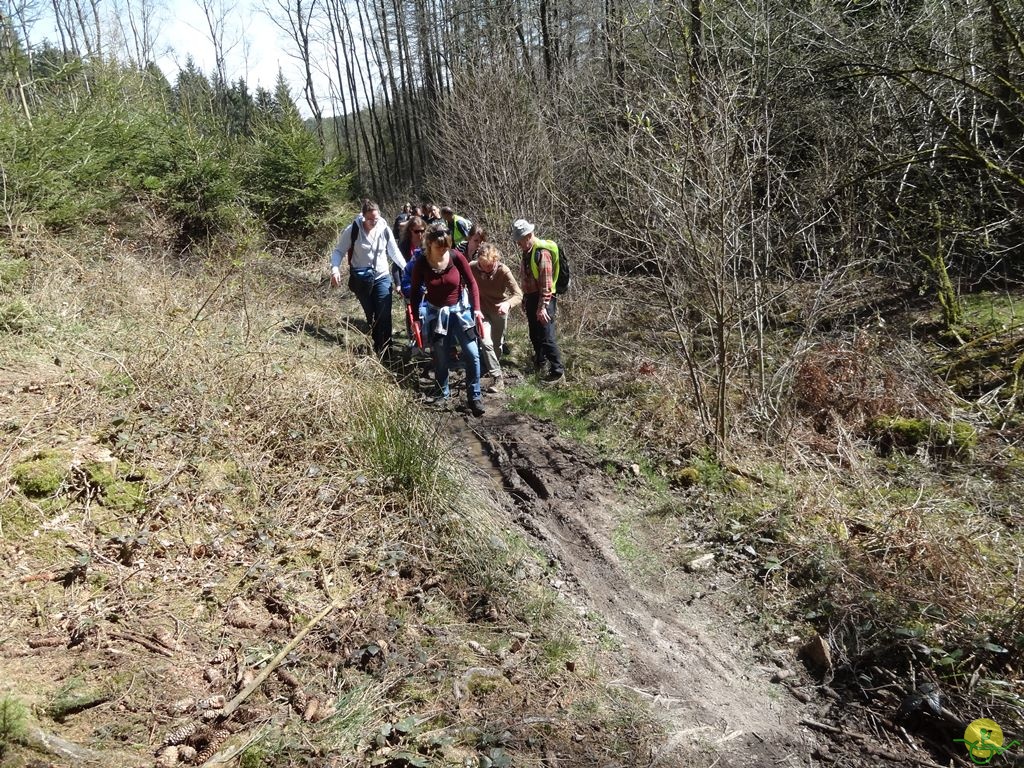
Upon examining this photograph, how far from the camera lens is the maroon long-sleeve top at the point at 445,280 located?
248 inches

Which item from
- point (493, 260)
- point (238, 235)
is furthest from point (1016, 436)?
point (238, 235)

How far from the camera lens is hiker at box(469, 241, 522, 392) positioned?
7109 millimetres

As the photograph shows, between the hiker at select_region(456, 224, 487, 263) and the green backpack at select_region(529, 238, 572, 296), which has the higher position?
the hiker at select_region(456, 224, 487, 263)

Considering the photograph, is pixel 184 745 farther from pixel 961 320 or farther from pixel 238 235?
pixel 238 235

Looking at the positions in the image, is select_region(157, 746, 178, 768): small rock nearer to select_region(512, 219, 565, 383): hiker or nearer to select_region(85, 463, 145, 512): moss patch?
select_region(85, 463, 145, 512): moss patch

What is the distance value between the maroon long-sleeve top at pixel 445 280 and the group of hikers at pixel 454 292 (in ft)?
0.03

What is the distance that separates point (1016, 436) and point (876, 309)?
3843 mm

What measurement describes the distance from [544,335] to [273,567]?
4.57 metres

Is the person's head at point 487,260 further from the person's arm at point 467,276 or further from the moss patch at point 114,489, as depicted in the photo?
the moss patch at point 114,489

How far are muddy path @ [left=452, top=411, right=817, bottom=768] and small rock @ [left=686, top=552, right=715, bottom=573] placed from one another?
0.05m

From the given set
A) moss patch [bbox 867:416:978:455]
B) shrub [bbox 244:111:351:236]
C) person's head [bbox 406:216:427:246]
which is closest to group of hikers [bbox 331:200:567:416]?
person's head [bbox 406:216:427:246]

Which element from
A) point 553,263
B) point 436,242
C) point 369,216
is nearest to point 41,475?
point 436,242

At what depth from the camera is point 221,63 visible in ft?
120

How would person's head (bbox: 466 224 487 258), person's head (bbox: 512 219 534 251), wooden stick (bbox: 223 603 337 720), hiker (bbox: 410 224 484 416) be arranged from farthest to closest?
person's head (bbox: 466 224 487 258) → person's head (bbox: 512 219 534 251) → hiker (bbox: 410 224 484 416) → wooden stick (bbox: 223 603 337 720)
